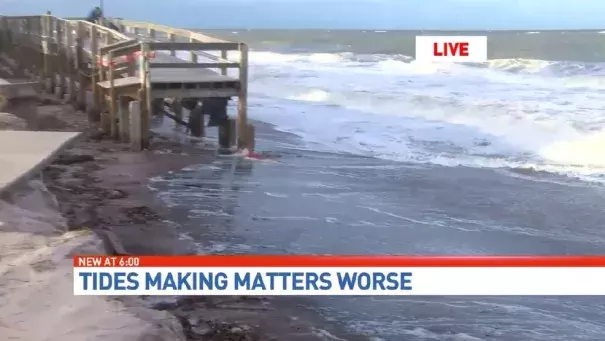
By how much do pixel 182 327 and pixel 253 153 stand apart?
6.64 m

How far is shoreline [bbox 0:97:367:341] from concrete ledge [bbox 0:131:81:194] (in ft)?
0.73

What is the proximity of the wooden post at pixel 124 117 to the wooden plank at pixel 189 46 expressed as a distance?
3.83ft

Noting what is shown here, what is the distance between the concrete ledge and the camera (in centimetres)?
533

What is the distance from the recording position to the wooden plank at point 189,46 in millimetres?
10461

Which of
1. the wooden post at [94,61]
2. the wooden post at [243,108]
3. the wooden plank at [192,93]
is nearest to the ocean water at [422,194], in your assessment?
the wooden post at [243,108]

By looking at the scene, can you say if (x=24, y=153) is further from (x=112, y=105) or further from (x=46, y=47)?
(x=46, y=47)

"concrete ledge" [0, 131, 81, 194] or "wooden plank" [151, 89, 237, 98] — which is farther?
"wooden plank" [151, 89, 237, 98]

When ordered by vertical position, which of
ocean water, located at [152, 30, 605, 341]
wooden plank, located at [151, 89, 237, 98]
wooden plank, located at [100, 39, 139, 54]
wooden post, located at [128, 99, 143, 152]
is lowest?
ocean water, located at [152, 30, 605, 341]

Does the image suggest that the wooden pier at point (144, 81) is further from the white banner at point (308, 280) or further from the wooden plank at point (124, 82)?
the white banner at point (308, 280)

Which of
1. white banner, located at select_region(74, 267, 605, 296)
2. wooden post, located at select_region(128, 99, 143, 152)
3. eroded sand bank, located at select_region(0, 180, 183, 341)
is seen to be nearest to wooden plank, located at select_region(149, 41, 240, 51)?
wooden post, located at select_region(128, 99, 143, 152)

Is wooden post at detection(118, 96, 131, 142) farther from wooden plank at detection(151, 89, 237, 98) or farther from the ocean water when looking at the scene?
the ocean water

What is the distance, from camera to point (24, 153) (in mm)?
6051

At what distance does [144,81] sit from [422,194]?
13.8ft

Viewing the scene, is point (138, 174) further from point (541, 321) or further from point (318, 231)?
point (541, 321)
